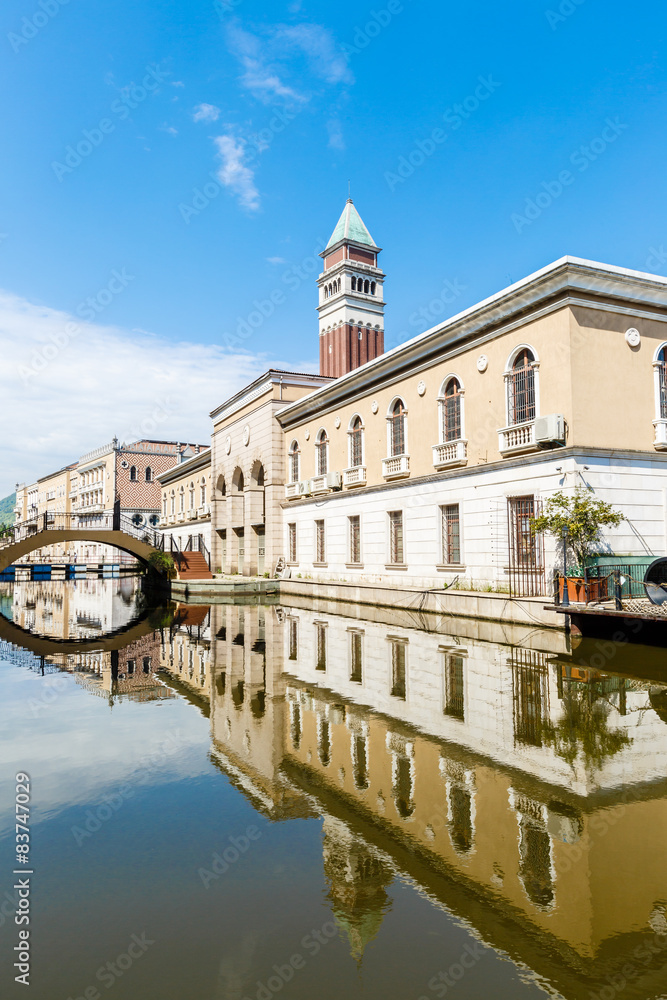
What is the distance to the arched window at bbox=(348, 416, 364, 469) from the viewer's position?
2325 cm

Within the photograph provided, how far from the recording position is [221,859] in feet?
13.2

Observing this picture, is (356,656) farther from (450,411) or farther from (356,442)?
(356,442)

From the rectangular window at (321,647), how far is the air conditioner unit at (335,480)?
8706mm

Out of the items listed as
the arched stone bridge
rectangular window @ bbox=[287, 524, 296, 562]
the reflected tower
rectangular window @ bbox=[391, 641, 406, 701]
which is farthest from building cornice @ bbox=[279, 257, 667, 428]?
the arched stone bridge

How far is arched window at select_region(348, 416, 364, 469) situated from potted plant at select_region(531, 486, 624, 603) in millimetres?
10161

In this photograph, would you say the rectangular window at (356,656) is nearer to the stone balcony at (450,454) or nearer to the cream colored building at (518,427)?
the cream colored building at (518,427)

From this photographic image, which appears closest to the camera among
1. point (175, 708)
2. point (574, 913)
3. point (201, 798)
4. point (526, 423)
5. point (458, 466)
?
point (574, 913)

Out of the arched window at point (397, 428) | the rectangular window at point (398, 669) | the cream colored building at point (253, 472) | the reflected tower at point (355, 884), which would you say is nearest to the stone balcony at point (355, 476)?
the arched window at point (397, 428)

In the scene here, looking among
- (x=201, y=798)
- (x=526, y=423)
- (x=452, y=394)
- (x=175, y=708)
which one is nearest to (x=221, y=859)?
(x=201, y=798)

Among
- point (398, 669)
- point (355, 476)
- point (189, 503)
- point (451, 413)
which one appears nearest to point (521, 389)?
point (451, 413)

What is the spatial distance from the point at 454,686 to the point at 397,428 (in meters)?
13.2

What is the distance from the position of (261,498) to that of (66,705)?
23223 mm

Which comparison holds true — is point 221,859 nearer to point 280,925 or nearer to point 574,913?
point 280,925

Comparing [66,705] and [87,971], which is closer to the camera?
[87,971]
